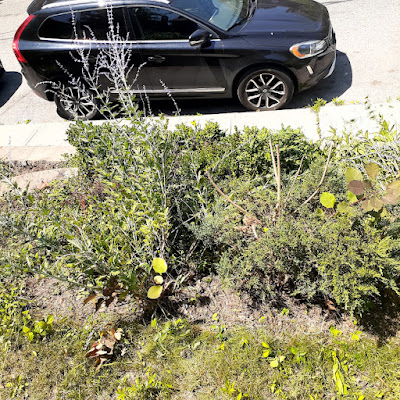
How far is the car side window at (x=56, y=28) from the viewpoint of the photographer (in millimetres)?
5840

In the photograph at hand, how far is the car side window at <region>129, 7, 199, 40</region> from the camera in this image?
18.2 ft

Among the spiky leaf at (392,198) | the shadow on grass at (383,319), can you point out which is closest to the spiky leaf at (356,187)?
the spiky leaf at (392,198)

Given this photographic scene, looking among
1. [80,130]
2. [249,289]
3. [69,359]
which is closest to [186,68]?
[80,130]

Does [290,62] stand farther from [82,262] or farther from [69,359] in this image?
[69,359]

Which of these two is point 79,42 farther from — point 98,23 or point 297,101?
point 297,101

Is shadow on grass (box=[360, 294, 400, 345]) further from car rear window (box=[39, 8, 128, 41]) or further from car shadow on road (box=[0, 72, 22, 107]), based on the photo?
car shadow on road (box=[0, 72, 22, 107])

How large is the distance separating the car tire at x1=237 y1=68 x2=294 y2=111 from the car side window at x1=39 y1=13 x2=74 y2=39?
2692mm

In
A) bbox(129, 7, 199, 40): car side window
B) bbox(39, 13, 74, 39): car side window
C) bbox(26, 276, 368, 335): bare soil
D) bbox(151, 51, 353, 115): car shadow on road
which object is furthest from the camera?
bbox(151, 51, 353, 115): car shadow on road

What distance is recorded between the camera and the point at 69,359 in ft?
9.94

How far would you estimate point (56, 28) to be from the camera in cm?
589

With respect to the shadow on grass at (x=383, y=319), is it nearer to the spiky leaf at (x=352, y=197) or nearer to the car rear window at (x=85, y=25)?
the spiky leaf at (x=352, y=197)

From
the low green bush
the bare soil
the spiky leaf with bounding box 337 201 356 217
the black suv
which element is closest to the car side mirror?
→ the black suv

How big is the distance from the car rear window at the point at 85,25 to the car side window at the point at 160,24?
8.9 inches

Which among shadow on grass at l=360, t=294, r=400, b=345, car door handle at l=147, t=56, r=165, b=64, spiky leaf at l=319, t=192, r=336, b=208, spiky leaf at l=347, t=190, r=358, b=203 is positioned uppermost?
car door handle at l=147, t=56, r=165, b=64
